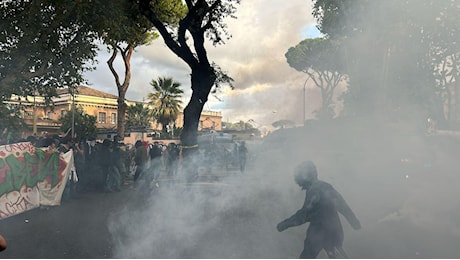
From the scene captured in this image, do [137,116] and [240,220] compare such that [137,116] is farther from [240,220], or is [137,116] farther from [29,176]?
[240,220]

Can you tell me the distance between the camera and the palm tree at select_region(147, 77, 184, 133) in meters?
36.4

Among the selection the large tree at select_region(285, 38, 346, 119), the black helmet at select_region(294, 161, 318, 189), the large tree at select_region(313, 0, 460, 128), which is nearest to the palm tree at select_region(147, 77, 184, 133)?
the large tree at select_region(285, 38, 346, 119)

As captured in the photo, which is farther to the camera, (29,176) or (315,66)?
(315,66)

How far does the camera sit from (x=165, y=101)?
3666cm

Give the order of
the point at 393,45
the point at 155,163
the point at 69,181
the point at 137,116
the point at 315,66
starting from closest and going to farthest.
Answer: the point at 69,181, the point at 155,163, the point at 393,45, the point at 315,66, the point at 137,116

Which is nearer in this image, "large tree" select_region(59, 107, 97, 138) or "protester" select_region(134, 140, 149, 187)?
"protester" select_region(134, 140, 149, 187)

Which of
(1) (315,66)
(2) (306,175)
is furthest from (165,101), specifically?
(2) (306,175)

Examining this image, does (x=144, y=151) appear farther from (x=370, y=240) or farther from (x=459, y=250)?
(x=459, y=250)

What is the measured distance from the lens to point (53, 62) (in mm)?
9859

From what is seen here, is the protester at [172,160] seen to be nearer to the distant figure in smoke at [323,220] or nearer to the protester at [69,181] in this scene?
the protester at [69,181]

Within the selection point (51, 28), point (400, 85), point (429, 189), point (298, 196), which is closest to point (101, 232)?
point (298, 196)

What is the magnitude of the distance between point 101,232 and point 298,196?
4717mm

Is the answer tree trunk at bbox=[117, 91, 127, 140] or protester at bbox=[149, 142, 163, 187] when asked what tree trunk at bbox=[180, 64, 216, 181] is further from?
tree trunk at bbox=[117, 91, 127, 140]

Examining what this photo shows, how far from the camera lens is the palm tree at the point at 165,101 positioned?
3638 centimetres
